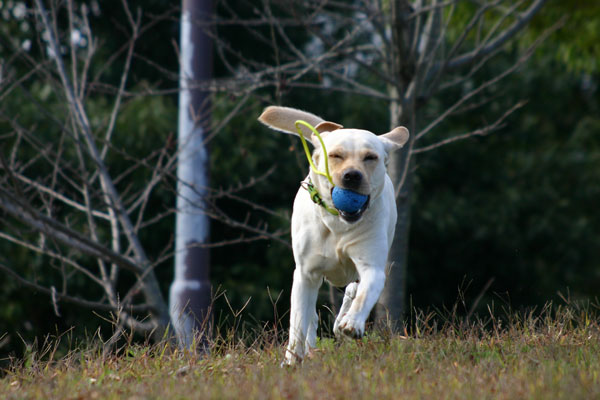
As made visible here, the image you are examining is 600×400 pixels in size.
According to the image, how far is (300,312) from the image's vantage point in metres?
4.37

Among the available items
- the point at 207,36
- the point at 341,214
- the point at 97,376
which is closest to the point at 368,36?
the point at 207,36

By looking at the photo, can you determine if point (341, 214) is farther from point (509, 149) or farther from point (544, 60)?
point (544, 60)

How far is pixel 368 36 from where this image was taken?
7.32m

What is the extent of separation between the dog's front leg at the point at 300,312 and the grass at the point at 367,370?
10 centimetres

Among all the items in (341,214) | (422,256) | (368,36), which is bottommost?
(422,256)

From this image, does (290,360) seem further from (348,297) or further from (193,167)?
(193,167)

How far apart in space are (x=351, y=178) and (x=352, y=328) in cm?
73

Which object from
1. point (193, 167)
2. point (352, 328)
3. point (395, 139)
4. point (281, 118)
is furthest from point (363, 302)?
point (193, 167)

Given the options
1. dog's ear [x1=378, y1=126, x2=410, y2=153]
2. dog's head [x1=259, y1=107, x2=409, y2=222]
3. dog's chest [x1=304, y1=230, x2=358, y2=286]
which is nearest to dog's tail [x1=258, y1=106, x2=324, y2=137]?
dog's head [x1=259, y1=107, x2=409, y2=222]

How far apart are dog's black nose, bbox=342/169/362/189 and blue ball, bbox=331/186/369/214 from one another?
31 mm

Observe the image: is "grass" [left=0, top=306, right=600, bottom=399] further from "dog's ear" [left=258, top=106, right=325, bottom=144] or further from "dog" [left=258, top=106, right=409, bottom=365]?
"dog's ear" [left=258, top=106, right=325, bottom=144]

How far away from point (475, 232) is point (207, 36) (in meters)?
8.01

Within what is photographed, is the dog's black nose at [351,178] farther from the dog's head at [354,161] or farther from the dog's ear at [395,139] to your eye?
the dog's ear at [395,139]

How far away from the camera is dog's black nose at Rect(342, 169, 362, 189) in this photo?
3.88m
